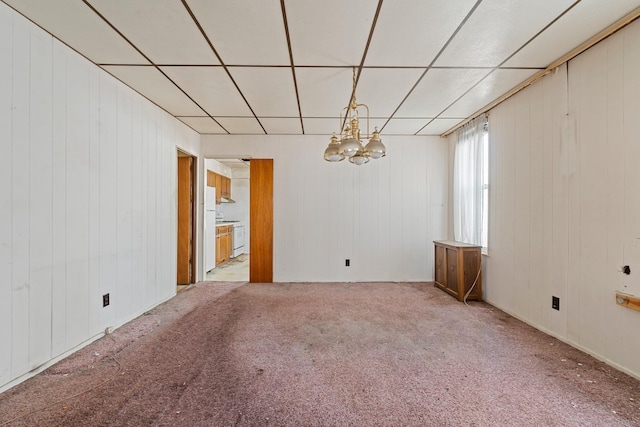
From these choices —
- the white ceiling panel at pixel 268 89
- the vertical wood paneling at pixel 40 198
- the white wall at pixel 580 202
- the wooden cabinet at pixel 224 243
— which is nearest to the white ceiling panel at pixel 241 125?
the white ceiling panel at pixel 268 89

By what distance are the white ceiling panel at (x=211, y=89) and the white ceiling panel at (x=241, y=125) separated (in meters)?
0.19

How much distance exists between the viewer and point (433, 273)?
4590 millimetres

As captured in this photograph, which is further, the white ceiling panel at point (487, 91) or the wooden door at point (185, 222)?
the wooden door at point (185, 222)

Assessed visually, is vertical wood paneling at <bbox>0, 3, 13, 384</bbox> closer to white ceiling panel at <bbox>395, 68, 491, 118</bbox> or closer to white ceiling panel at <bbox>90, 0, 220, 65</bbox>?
white ceiling panel at <bbox>90, 0, 220, 65</bbox>

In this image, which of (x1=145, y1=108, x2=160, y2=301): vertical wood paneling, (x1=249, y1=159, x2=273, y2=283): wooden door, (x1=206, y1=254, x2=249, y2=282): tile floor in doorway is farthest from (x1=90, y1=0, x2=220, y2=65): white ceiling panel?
(x1=206, y1=254, x2=249, y2=282): tile floor in doorway

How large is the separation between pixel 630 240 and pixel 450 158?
288 cm

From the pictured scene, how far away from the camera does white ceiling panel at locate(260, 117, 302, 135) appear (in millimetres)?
3816

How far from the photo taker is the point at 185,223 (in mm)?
4402

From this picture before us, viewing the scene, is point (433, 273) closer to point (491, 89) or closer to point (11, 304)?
point (491, 89)

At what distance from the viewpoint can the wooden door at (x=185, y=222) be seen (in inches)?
173

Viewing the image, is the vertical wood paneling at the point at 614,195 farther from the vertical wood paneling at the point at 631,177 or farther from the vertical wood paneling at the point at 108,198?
the vertical wood paneling at the point at 108,198

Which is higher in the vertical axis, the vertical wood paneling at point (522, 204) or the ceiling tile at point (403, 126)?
the ceiling tile at point (403, 126)

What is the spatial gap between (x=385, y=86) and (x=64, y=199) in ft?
10.3

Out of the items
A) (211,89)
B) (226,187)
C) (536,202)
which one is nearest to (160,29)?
(211,89)
